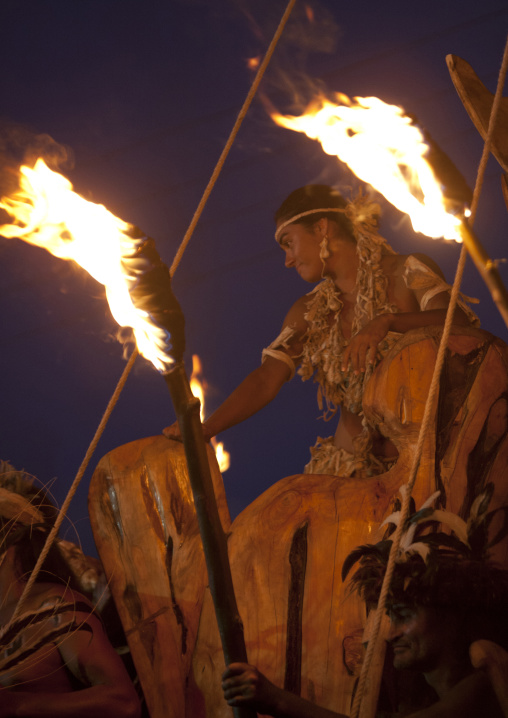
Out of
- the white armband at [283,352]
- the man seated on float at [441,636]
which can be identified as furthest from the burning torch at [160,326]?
the white armband at [283,352]

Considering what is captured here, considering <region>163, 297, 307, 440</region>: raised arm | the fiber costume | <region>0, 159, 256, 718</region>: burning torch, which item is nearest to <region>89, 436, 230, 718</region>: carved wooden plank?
<region>163, 297, 307, 440</region>: raised arm

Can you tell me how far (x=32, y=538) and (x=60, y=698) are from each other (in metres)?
0.69

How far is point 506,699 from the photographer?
1.85 metres

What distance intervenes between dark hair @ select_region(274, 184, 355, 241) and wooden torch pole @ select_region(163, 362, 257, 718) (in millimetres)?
1803

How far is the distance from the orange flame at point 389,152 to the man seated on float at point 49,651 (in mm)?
1720

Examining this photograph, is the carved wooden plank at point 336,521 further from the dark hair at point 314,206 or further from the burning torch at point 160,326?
the dark hair at point 314,206

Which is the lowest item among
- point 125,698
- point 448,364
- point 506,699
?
point 506,699

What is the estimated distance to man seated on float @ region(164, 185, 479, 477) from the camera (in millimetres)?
2959

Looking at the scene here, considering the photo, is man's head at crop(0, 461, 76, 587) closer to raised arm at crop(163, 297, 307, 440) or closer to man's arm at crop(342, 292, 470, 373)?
raised arm at crop(163, 297, 307, 440)

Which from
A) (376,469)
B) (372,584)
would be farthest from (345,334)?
(372,584)

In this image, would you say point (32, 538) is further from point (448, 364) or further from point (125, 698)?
point (448, 364)

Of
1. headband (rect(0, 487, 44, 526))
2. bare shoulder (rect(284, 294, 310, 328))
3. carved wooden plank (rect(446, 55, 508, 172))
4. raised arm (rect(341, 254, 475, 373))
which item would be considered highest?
carved wooden plank (rect(446, 55, 508, 172))

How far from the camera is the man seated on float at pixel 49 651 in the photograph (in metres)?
2.21

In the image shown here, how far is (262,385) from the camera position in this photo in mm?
3176
